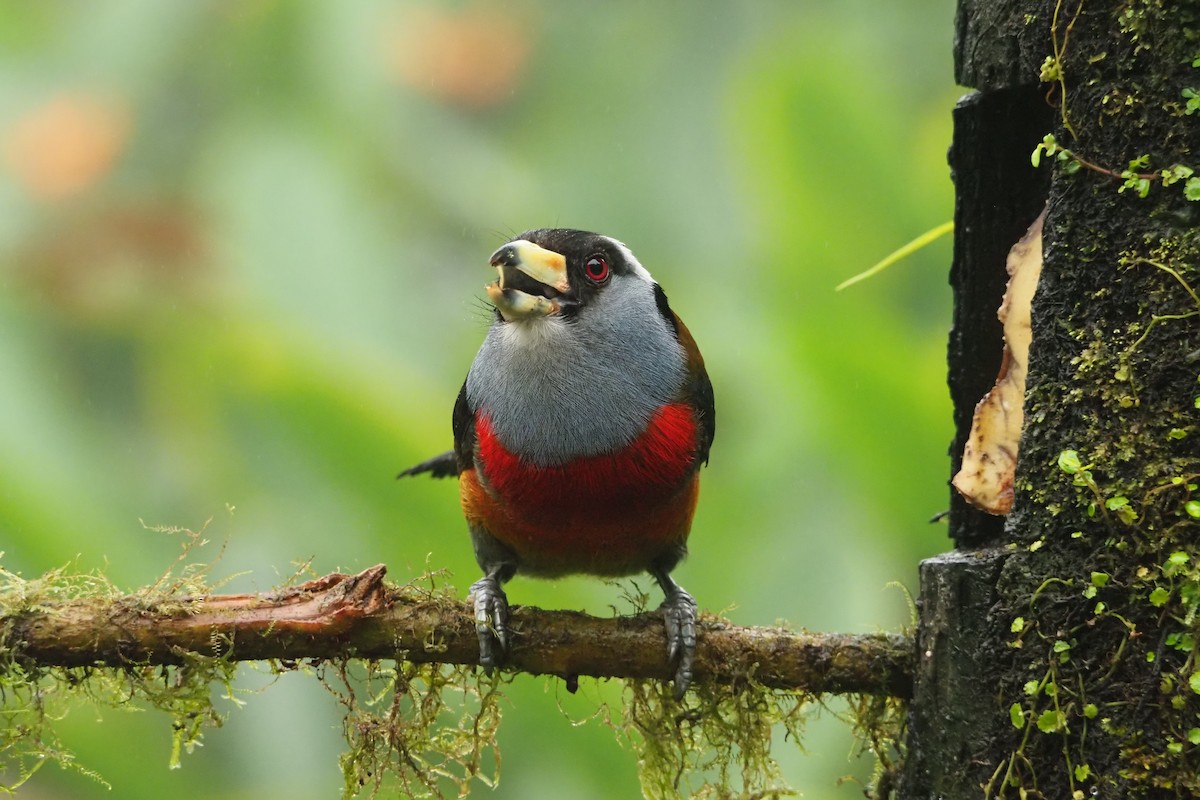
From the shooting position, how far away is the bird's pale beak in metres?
2.62

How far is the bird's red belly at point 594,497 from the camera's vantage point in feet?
8.89

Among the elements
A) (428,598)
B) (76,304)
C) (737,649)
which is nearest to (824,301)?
(737,649)

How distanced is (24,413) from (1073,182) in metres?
3.68

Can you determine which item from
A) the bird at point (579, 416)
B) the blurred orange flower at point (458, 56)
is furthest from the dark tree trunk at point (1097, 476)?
the blurred orange flower at point (458, 56)

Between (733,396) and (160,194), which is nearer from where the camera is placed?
(733,396)

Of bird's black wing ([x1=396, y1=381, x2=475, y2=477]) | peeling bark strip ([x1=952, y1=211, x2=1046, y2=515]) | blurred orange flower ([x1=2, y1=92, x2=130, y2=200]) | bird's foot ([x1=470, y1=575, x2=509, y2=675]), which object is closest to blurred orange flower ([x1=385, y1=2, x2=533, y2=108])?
blurred orange flower ([x1=2, y1=92, x2=130, y2=200])

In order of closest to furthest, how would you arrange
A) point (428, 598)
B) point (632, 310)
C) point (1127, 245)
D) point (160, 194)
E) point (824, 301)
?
point (1127, 245)
point (428, 598)
point (632, 310)
point (824, 301)
point (160, 194)

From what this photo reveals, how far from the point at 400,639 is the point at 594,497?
0.65 m

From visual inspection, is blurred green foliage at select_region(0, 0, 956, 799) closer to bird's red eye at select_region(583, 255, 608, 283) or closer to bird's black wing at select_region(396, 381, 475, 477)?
bird's black wing at select_region(396, 381, 475, 477)

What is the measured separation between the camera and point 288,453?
142 inches

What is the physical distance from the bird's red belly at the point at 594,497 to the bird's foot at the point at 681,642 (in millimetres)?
294

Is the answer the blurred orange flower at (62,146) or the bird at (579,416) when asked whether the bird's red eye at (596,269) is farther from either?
the blurred orange flower at (62,146)

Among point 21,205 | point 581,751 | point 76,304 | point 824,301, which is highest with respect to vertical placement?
point 21,205

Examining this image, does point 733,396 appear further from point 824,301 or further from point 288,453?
point 288,453
